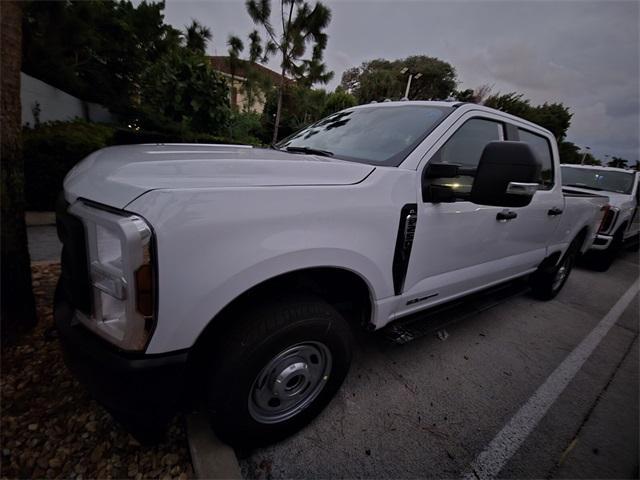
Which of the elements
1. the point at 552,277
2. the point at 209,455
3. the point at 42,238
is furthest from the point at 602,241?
the point at 42,238

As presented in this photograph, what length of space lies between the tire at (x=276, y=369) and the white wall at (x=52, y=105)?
24.9 ft

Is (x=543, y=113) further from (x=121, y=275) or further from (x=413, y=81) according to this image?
(x=121, y=275)

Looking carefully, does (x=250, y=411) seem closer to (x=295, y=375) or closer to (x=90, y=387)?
(x=295, y=375)

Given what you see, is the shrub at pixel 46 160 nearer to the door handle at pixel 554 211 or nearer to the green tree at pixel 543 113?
the door handle at pixel 554 211

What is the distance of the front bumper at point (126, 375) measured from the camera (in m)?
1.10

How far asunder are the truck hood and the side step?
106 cm

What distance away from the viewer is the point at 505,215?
2305mm

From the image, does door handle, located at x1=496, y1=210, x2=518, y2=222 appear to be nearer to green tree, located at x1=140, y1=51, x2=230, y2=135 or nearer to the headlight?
the headlight

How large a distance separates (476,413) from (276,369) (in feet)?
4.87

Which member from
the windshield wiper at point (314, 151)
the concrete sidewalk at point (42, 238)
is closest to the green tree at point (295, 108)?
the concrete sidewalk at point (42, 238)

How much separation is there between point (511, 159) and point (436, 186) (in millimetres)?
380

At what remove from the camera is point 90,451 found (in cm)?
146

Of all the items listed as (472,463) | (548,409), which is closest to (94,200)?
(472,463)

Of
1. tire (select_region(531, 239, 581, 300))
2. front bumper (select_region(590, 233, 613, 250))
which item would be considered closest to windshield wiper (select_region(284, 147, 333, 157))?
tire (select_region(531, 239, 581, 300))
